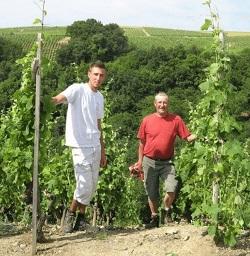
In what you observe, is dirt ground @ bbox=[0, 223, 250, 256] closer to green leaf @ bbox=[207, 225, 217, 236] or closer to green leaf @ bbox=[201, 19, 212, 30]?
green leaf @ bbox=[207, 225, 217, 236]

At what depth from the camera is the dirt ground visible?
5.70 meters

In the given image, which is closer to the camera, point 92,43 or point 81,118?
point 81,118

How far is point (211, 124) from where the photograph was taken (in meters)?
5.61

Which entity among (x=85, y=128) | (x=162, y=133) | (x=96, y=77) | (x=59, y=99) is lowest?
(x=162, y=133)

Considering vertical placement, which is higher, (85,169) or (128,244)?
(85,169)

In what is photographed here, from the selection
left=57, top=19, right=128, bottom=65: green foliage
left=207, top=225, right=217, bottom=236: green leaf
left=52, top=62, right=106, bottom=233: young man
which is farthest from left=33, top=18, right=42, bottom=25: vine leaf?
left=57, top=19, right=128, bottom=65: green foliage

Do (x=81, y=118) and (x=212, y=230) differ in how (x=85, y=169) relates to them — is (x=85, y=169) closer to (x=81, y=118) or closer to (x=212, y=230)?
(x=81, y=118)

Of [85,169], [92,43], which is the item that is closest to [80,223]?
[85,169]

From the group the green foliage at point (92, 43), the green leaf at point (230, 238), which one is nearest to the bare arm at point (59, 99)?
the green leaf at point (230, 238)

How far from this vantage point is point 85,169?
19.4 ft

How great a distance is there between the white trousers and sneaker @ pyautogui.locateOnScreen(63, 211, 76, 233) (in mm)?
375

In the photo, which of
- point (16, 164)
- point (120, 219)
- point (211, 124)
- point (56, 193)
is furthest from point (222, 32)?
point (120, 219)

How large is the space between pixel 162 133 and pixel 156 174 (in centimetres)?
59

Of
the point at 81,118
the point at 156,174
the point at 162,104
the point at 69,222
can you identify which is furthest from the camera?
the point at 156,174
